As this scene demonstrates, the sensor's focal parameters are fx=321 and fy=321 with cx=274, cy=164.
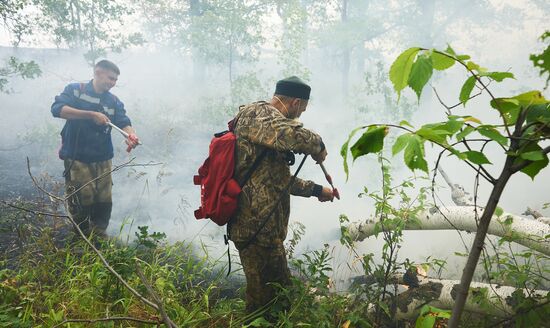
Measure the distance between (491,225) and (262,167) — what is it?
7.75ft

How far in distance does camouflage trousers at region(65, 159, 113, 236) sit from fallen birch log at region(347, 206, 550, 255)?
344 cm

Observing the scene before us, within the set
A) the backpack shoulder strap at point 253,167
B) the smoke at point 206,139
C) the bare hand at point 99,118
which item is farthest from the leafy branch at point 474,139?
the bare hand at point 99,118

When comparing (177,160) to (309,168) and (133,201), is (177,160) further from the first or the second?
(309,168)

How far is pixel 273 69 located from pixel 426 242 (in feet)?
90.4

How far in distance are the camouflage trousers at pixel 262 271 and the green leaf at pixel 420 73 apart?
1947 millimetres

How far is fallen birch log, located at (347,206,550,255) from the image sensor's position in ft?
8.79

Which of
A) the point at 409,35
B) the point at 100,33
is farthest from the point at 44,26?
the point at 409,35

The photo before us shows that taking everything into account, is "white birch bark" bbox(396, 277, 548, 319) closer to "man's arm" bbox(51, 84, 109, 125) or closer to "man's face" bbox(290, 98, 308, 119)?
"man's face" bbox(290, 98, 308, 119)

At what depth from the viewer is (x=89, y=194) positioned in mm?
4336

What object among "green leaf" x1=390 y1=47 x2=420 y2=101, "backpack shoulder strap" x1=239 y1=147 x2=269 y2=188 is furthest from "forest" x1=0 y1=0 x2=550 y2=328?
"backpack shoulder strap" x1=239 y1=147 x2=269 y2=188

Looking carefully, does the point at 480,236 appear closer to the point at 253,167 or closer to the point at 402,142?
the point at 402,142

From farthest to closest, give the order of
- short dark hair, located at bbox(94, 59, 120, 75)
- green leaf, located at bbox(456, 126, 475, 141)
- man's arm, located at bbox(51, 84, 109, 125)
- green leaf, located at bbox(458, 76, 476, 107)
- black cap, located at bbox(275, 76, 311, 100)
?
short dark hair, located at bbox(94, 59, 120, 75)
man's arm, located at bbox(51, 84, 109, 125)
black cap, located at bbox(275, 76, 311, 100)
green leaf, located at bbox(458, 76, 476, 107)
green leaf, located at bbox(456, 126, 475, 141)

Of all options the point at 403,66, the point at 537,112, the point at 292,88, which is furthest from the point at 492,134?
the point at 292,88

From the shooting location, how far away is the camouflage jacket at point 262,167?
2357 mm
